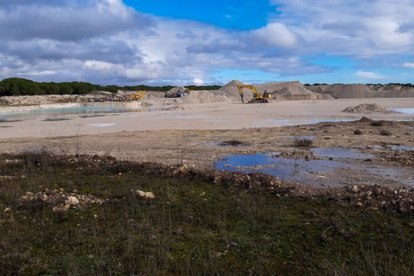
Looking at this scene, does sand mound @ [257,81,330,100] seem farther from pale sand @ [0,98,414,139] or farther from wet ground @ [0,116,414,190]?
wet ground @ [0,116,414,190]

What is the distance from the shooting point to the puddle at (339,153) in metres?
16.4

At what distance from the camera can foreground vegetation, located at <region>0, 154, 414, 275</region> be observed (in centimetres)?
584

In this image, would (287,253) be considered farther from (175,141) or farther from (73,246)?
(175,141)

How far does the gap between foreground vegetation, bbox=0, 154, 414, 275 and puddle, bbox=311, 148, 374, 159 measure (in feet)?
24.7

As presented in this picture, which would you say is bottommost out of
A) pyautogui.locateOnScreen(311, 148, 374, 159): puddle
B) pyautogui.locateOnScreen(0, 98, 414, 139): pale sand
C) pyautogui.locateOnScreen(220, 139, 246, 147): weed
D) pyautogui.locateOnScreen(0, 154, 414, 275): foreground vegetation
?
pyautogui.locateOnScreen(0, 98, 414, 139): pale sand

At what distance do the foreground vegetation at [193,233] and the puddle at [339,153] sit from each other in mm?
7531

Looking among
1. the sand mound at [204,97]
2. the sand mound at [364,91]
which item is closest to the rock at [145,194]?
the sand mound at [204,97]

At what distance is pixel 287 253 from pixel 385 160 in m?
10.1

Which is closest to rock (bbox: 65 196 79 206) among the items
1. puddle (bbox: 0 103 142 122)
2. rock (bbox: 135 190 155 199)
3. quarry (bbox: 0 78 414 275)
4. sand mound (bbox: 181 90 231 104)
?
quarry (bbox: 0 78 414 275)

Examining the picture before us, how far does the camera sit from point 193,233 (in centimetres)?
719

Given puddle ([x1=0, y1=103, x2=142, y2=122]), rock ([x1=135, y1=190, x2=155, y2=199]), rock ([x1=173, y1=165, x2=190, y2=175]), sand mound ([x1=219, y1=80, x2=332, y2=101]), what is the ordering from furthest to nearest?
sand mound ([x1=219, y1=80, x2=332, y2=101]) < puddle ([x1=0, y1=103, x2=142, y2=122]) < rock ([x1=173, y1=165, x2=190, y2=175]) < rock ([x1=135, y1=190, x2=155, y2=199])

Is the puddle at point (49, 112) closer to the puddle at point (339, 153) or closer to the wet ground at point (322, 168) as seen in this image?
the puddle at point (339, 153)

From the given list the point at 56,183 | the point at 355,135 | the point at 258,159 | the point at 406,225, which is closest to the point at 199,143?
the point at 258,159

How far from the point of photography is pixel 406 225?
744 centimetres
